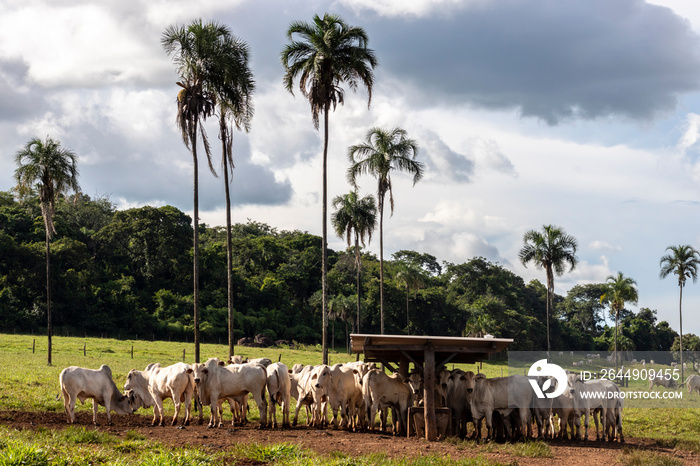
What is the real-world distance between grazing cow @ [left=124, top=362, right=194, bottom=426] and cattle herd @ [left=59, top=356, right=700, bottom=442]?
0.02 metres

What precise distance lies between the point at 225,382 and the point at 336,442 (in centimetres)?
353

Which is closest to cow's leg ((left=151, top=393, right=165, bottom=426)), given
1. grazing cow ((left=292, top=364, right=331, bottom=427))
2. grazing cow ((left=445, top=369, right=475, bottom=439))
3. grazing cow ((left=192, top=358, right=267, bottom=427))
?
grazing cow ((left=192, top=358, right=267, bottom=427))

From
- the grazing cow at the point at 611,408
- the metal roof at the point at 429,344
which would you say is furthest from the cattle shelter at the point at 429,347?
the grazing cow at the point at 611,408

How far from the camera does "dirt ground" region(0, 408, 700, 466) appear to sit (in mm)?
13461

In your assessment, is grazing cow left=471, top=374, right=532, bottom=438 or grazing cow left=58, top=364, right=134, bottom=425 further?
grazing cow left=471, top=374, right=532, bottom=438

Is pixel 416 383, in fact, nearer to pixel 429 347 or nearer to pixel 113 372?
pixel 429 347

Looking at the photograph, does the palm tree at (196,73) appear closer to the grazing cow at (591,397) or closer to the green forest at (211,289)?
the grazing cow at (591,397)

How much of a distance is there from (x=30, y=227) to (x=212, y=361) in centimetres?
5066

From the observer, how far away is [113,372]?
90.4 feet

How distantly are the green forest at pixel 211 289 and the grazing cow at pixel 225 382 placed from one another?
3341 cm

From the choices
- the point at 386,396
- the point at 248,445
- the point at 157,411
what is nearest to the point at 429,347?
the point at 386,396

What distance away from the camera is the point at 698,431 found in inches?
827

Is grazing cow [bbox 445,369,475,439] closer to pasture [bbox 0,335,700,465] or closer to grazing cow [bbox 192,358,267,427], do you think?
pasture [bbox 0,335,700,465]

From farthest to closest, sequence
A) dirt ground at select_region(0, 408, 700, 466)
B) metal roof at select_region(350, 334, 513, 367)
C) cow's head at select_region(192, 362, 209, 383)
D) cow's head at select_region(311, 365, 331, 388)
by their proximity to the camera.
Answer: cow's head at select_region(311, 365, 331, 388)
cow's head at select_region(192, 362, 209, 383)
metal roof at select_region(350, 334, 513, 367)
dirt ground at select_region(0, 408, 700, 466)
